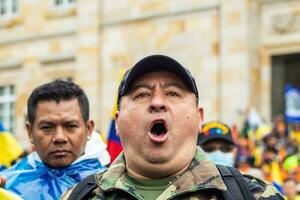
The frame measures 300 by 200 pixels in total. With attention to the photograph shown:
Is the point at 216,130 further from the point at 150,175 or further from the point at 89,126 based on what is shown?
the point at 150,175

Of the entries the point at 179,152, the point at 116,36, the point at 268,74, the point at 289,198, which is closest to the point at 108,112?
the point at 116,36

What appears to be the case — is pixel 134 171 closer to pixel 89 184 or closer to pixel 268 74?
pixel 89 184

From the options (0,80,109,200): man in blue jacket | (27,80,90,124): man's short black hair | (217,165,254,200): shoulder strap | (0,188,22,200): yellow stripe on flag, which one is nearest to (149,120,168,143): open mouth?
(217,165,254,200): shoulder strap

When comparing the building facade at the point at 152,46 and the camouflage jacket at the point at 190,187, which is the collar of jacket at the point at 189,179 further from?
the building facade at the point at 152,46

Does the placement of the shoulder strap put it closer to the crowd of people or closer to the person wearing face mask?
the crowd of people

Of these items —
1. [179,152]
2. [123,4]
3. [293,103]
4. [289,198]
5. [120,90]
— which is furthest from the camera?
[123,4]

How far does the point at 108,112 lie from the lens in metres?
17.2

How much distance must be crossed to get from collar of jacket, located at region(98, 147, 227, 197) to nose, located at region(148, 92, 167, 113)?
0.67 feet

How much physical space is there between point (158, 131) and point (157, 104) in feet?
0.29

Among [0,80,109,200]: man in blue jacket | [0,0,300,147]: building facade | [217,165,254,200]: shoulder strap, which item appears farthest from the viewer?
[0,0,300,147]: building facade

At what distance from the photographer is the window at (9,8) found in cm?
2081

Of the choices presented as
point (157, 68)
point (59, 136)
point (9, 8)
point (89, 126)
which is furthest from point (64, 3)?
A: point (157, 68)

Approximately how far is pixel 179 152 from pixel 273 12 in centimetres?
1352

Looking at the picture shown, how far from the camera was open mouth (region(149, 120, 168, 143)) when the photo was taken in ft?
6.72
